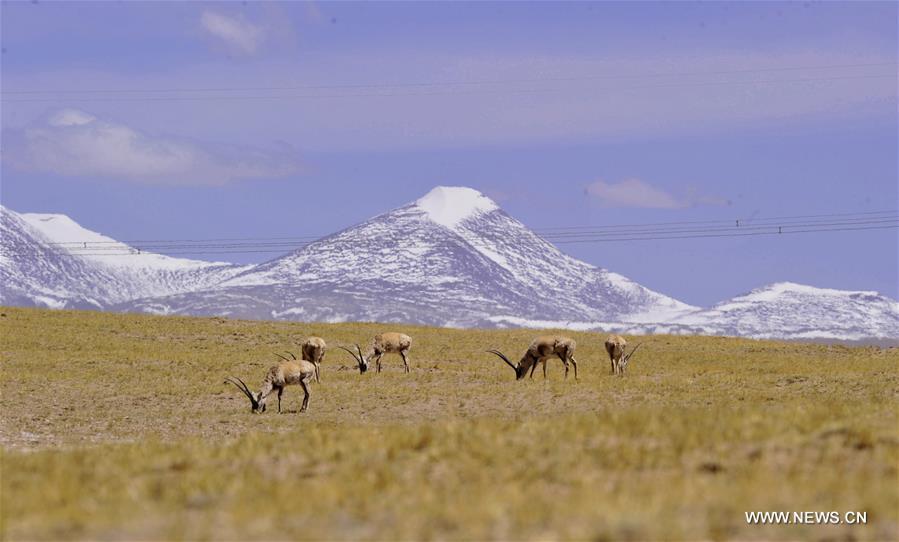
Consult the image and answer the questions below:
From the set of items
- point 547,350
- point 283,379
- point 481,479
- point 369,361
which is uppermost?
point 547,350

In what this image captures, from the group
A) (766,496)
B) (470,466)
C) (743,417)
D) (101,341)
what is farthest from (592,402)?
(101,341)

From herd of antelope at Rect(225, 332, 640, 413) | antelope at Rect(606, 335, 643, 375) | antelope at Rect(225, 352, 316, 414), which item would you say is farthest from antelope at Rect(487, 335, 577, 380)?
antelope at Rect(225, 352, 316, 414)

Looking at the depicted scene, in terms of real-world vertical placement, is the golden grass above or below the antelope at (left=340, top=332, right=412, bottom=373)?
below

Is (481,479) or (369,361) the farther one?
(369,361)

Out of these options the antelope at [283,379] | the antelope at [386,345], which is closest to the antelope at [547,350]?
the antelope at [386,345]

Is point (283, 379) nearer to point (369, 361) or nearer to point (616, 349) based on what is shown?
Answer: point (369, 361)

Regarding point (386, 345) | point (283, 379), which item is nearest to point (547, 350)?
point (386, 345)

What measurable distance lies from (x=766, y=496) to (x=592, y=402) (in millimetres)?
21724

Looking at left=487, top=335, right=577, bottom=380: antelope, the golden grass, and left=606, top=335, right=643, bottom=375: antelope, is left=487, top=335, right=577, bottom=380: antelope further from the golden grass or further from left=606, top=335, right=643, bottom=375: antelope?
the golden grass

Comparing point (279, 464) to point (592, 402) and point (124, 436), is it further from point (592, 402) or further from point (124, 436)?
point (592, 402)

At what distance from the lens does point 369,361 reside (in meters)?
46.6

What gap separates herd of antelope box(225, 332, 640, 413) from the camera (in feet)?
111

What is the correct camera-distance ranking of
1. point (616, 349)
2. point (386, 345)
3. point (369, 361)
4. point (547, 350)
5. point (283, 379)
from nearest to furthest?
1. point (283, 379)
2. point (547, 350)
3. point (616, 349)
4. point (386, 345)
5. point (369, 361)

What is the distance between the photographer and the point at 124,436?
28.9 m
